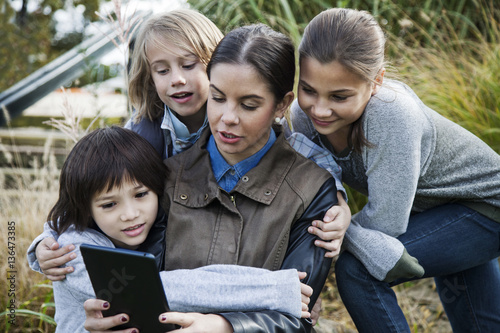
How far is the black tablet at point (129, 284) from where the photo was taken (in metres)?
1.55

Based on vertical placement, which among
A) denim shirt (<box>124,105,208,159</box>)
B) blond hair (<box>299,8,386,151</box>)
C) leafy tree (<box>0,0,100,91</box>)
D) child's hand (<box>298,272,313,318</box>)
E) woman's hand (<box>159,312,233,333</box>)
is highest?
blond hair (<box>299,8,386,151</box>)

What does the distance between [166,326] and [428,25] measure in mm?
4920

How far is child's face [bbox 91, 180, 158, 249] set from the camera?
200 cm

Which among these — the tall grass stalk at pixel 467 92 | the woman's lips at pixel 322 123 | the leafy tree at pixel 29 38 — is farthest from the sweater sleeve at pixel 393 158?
the leafy tree at pixel 29 38

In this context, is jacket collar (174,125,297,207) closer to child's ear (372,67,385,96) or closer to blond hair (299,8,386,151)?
blond hair (299,8,386,151)

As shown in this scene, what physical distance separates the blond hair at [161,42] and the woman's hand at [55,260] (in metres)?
0.79

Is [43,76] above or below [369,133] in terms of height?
below

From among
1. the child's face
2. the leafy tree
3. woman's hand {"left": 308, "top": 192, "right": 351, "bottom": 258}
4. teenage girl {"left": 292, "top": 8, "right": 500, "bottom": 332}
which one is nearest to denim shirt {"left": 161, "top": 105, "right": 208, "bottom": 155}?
the child's face

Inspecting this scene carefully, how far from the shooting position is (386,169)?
6.84 ft

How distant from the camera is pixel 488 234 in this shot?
2.34 metres

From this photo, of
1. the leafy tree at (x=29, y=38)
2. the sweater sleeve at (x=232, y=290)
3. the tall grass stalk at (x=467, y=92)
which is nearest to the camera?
the sweater sleeve at (x=232, y=290)

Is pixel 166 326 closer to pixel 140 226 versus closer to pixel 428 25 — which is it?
pixel 140 226

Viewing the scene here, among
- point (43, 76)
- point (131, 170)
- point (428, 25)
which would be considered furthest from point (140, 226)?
point (428, 25)

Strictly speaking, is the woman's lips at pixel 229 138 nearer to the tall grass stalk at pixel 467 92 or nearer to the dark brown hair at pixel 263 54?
the dark brown hair at pixel 263 54
